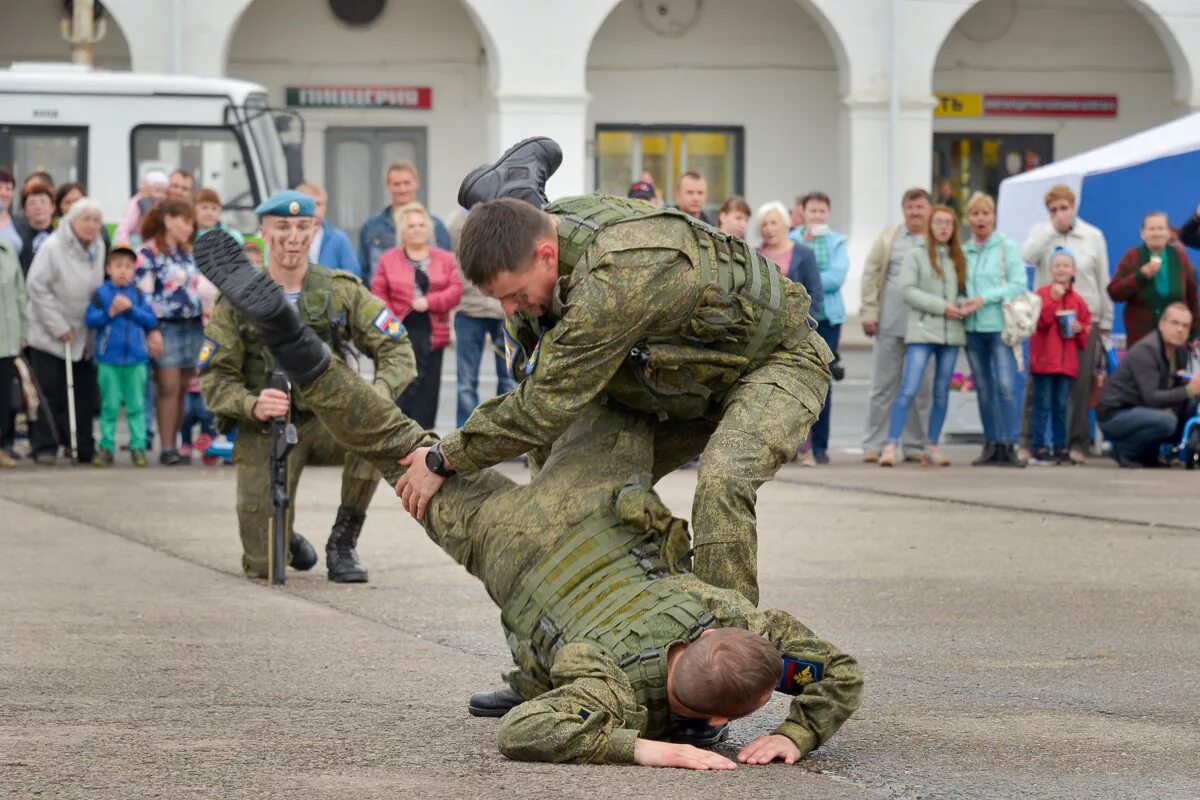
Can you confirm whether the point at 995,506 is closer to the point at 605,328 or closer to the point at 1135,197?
the point at 1135,197

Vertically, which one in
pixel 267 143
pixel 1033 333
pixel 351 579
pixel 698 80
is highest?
pixel 698 80

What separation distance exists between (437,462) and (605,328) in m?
0.60

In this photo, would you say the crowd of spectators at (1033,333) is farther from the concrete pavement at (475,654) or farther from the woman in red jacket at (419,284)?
the woman in red jacket at (419,284)

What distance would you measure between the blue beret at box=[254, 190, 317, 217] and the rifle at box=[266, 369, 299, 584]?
2.03 ft

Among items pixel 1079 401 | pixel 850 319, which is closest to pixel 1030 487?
pixel 1079 401

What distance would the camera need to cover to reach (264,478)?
8.77 metres

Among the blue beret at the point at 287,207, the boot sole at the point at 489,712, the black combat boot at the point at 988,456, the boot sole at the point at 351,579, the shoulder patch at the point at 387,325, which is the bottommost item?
the black combat boot at the point at 988,456

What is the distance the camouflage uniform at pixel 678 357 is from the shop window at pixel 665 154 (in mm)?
24543

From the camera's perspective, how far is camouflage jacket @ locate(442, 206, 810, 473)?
5.29 meters

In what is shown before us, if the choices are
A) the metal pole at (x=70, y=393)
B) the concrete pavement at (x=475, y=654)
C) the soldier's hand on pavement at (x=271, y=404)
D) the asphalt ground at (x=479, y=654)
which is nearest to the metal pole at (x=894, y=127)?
the metal pole at (x=70, y=393)

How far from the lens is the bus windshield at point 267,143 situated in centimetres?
1886

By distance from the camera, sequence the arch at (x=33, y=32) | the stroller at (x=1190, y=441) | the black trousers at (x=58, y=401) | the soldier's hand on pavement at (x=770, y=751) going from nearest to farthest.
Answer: the soldier's hand on pavement at (x=770, y=751), the black trousers at (x=58, y=401), the stroller at (x=1190, y=441), the arch at (x=33, y=32)

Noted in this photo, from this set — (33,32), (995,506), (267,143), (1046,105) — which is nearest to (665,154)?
(1046,105)

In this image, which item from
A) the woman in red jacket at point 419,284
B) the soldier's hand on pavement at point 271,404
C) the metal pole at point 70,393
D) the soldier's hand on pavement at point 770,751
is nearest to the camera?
the soldier's hand on pavement at point 770,751
